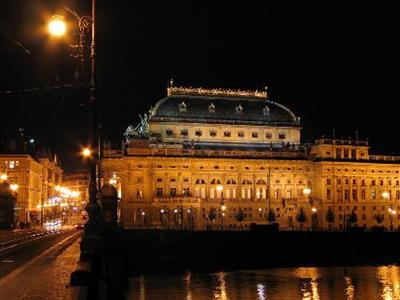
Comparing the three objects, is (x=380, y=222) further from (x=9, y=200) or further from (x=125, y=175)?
(x=9, y=200)

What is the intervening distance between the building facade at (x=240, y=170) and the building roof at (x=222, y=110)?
19 cm

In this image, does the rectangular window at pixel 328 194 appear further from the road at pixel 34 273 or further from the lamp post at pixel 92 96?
the lamp post at pixel 92 96

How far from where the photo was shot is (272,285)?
53.7 meters

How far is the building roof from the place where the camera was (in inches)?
4953

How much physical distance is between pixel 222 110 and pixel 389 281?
7370cm

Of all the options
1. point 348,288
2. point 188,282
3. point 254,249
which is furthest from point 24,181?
point 348,288

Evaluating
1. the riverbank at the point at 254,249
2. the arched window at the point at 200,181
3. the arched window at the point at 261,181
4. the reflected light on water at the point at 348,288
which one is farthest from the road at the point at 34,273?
the arched window at the point at 261,181

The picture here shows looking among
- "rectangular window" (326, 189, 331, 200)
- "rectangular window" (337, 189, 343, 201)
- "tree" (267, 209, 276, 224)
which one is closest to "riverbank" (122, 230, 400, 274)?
"tree" (267, 209, 276, 224)

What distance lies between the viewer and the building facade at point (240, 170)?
119m

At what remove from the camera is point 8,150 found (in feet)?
383

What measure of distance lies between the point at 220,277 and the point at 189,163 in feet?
209

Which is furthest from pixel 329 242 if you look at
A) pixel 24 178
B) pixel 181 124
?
pixel 24 178

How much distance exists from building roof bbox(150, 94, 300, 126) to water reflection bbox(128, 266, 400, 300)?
207 feet

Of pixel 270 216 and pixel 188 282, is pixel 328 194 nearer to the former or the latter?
pixel 270 216
